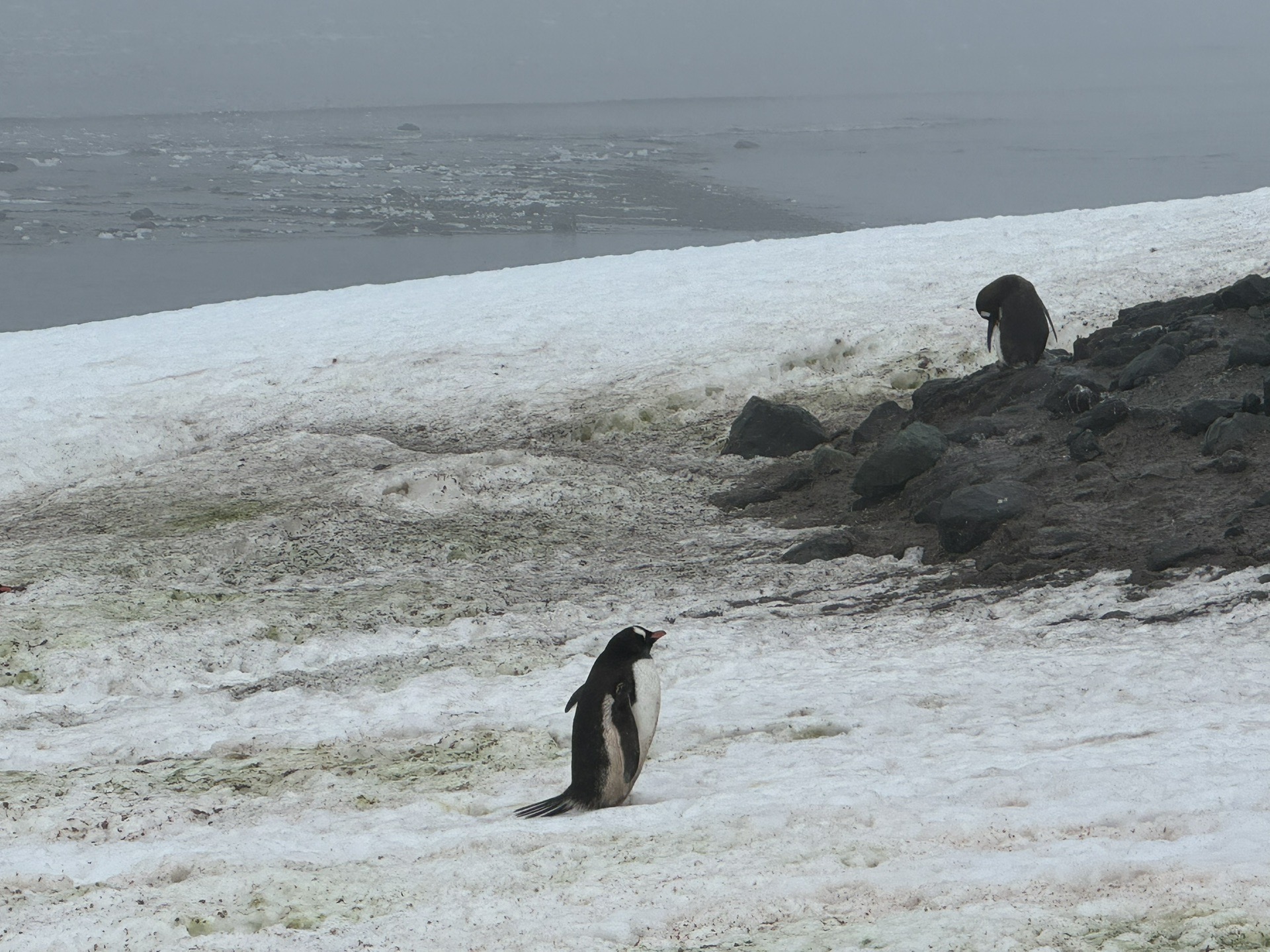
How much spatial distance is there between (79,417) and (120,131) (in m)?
37.8

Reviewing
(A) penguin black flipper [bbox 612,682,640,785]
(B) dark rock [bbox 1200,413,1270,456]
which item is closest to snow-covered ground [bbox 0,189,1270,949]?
(A) penguin black flipper [bbox 612,682,640,785]

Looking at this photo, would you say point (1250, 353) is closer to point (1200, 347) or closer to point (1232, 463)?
point (1200, 347)

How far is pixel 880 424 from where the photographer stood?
905 cm

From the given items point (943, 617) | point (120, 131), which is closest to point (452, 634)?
point (943, 617)

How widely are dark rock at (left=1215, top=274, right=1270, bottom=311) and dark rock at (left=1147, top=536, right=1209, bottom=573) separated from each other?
400cm

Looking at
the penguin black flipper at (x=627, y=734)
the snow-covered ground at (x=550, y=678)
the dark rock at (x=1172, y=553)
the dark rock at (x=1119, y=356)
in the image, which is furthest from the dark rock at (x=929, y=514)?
the penguin black flipper at (x=627, y=734)

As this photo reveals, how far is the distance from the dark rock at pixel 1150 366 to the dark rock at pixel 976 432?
981mm

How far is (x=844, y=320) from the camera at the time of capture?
1173cm

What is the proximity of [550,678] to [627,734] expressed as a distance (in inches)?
61.5

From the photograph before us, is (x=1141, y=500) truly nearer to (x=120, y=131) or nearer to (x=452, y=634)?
(x=452, y=634)

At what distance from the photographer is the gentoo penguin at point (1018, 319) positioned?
9141mm

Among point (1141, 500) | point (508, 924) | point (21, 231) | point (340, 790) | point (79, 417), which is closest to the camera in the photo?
point (508, 924)

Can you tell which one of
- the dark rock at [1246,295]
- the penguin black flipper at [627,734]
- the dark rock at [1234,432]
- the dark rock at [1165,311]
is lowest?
the penguin black flipper at [627,734]

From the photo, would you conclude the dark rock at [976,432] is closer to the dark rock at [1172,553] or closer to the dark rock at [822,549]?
the dark rock at [822,549]
